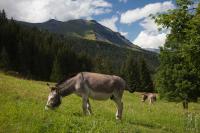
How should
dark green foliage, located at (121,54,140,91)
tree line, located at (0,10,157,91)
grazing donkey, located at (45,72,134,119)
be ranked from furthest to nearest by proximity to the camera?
dark green foliage, located at (121,54,140,91)
tree line, located at (0,10,157,91)
grazing donkey, located at (45,72,134,119)

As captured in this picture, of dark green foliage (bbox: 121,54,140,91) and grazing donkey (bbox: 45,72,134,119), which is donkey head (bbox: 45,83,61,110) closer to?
grazing donkey (bbox: 45,72,134,119)

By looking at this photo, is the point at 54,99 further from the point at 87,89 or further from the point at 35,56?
the point at 35,56

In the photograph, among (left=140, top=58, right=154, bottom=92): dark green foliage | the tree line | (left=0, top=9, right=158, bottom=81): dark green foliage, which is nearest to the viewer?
(left=0, top=9, right=158, bottom=81): dark green foliage

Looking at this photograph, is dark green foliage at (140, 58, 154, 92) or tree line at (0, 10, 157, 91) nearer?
tree line at (0, 10, 157, 91)

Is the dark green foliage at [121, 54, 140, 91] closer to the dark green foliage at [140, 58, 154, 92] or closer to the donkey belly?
the dark green foliage at [140, 58, 154, 92]

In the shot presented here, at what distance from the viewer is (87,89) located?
18766mm

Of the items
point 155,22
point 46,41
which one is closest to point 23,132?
point 155,22

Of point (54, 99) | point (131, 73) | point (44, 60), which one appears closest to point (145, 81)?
point (131, 73)

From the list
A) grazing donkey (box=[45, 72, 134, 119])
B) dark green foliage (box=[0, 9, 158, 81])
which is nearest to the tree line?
dark green foliage (box=[0, 9, 158, 81])

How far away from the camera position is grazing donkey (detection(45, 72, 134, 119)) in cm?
1861

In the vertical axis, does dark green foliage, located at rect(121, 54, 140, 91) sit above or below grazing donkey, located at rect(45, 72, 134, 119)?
above

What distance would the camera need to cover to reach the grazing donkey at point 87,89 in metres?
18.6

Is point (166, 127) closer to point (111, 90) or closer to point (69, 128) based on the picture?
point (111, 90)

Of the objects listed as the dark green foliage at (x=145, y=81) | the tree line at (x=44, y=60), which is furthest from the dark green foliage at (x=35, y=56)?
the dark green foliage at (x=145, y=81)
